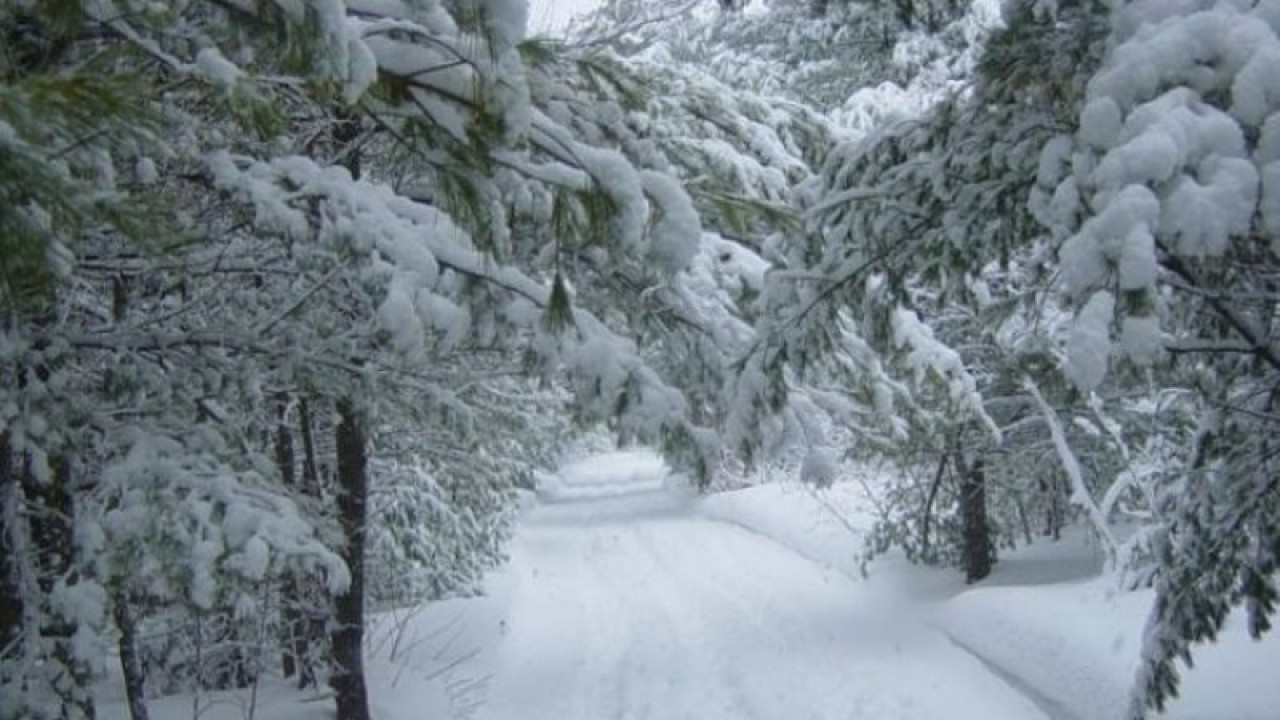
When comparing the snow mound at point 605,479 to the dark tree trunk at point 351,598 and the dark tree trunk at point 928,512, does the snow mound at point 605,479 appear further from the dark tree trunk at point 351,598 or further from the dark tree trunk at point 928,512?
the dark tree trunk at point 351,598

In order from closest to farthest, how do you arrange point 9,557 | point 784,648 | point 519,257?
point 9,557 < point 519,257 < point 784,648

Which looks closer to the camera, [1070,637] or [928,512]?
[1070,637]

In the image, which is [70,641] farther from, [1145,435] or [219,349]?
[1145,435]

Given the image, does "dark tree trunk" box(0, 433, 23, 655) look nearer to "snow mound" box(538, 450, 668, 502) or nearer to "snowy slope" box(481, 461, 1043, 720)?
"snowy slope" box(481, 461, 1043, 720)

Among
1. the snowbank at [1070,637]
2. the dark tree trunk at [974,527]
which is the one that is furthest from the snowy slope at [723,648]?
the dark tree trunk at [974,527]

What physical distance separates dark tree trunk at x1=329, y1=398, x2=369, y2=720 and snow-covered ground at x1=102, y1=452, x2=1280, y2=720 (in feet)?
1.06

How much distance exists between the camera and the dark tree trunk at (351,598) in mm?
7574

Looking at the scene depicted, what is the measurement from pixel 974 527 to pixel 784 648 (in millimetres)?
3165

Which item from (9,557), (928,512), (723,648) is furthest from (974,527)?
(9,557)

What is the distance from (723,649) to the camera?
11.3 meters

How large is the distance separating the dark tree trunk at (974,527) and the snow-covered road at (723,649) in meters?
0.96

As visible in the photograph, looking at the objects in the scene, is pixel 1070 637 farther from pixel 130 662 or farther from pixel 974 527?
pixel 130 662

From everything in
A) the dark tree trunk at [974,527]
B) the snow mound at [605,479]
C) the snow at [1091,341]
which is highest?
the snow at [1091,341]

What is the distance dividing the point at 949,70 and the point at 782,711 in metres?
7.84
